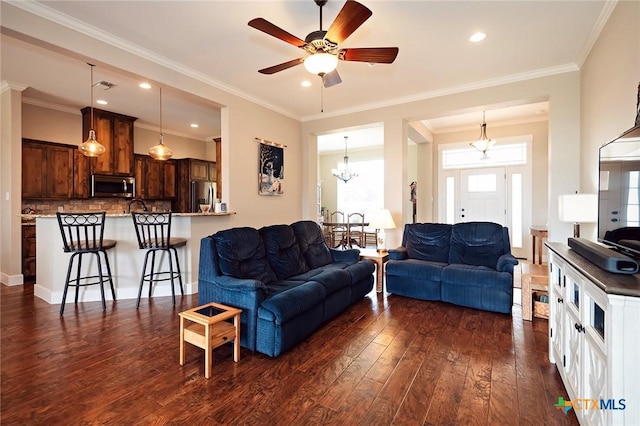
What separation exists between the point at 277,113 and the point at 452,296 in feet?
13.3

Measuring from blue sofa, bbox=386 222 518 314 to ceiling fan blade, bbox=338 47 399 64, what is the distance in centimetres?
247

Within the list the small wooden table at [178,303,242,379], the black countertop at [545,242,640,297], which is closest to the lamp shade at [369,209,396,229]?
the small wooden table at [178,303,242,379]

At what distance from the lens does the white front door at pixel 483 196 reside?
6.73 m

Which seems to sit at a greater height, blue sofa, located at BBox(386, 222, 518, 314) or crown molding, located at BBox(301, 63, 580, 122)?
crown molding, located at BBox(301, 63, 580, 122)

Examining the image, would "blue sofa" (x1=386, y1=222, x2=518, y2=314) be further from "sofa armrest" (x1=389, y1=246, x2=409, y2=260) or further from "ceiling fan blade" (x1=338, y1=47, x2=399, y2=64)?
"ceiling fan blade" (x1=338, y1=47, x2=399, y2=64)

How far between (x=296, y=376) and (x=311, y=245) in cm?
188

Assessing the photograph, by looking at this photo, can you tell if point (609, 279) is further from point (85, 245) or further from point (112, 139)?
point (112, 139)

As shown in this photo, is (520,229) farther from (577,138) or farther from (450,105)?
(450,105)

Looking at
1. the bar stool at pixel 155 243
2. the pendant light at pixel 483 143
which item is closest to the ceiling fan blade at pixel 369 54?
the bar stool at pixel 155 243

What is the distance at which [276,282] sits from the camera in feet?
10.2

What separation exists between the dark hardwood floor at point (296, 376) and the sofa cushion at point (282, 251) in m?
0.73

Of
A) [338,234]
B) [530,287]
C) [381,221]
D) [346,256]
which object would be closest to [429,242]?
[381,221]

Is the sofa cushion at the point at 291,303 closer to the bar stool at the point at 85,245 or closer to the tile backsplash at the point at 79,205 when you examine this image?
the bar stool at the point at 85,245

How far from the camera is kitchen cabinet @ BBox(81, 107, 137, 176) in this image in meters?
5.59
